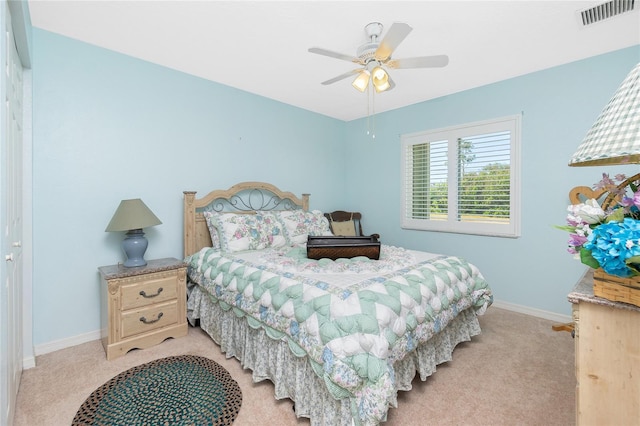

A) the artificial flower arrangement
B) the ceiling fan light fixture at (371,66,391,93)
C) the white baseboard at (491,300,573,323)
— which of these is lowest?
the white baseboard at (491,300,573,323)

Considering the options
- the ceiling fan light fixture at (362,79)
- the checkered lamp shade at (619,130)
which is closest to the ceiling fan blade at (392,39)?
the ceiling fan light fixture at (362,79)

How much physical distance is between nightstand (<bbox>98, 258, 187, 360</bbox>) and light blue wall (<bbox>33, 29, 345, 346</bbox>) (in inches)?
11.5

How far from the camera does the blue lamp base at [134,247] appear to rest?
2.60m

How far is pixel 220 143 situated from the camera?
3502 millimetres

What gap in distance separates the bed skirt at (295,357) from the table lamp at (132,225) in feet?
2.09

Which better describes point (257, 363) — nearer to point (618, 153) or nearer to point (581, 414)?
point (581, 414)

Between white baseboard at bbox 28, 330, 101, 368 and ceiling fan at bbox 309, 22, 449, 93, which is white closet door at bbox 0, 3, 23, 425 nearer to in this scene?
white baseboard at bbox 28, 330, 101, 368

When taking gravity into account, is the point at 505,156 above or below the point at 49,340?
above

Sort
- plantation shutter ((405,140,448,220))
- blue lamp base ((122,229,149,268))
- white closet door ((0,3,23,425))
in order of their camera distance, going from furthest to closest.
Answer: plantation shutter ((405,140,448,220)) < blue lamp base ((122,229,149,268)) < white closet door ((0,3,23,425))

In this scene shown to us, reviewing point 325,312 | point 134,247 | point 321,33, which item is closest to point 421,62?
point 321,33

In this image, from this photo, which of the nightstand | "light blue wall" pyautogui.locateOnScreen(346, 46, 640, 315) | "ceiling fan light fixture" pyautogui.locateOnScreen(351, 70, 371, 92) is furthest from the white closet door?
→ "light blue wall" pyautogui.locateOnScreen(346, 46, 640, 315)

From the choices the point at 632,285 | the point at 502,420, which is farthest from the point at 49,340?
the point at 632,285

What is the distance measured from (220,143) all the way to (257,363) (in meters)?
2.46

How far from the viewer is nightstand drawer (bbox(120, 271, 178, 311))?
242cm
